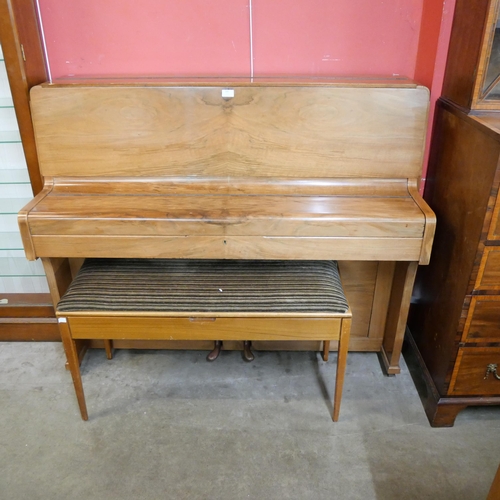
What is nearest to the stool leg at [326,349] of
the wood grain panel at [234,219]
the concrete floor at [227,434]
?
the concrete floor at [227,434]

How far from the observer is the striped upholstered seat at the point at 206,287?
4.93ft

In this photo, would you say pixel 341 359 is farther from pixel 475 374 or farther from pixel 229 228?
pixel 229 228

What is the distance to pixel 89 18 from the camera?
1.76m

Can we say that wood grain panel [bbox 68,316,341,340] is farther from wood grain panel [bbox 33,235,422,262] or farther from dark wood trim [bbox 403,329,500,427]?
dark wood trim [bbox 403,329,500,427]

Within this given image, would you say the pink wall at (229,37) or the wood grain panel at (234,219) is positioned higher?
the pink wall at (229,37)

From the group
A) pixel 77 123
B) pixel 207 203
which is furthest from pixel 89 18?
pixel 207 203

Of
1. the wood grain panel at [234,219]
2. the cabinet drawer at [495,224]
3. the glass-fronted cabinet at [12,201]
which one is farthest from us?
the glass-fronted cabinet at [12,201]

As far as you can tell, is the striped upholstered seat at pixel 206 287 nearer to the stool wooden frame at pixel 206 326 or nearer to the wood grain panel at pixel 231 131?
the stool wooden frame at pixel 206 326

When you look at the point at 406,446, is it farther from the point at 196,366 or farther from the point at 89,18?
the point at 89,18

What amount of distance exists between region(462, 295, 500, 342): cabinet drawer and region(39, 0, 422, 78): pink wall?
0.88 meters

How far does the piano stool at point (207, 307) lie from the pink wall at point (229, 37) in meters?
0.79

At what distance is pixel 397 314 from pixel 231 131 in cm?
90

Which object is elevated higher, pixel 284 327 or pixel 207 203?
pixel 207 203

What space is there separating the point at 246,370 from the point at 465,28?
55.9 inches
